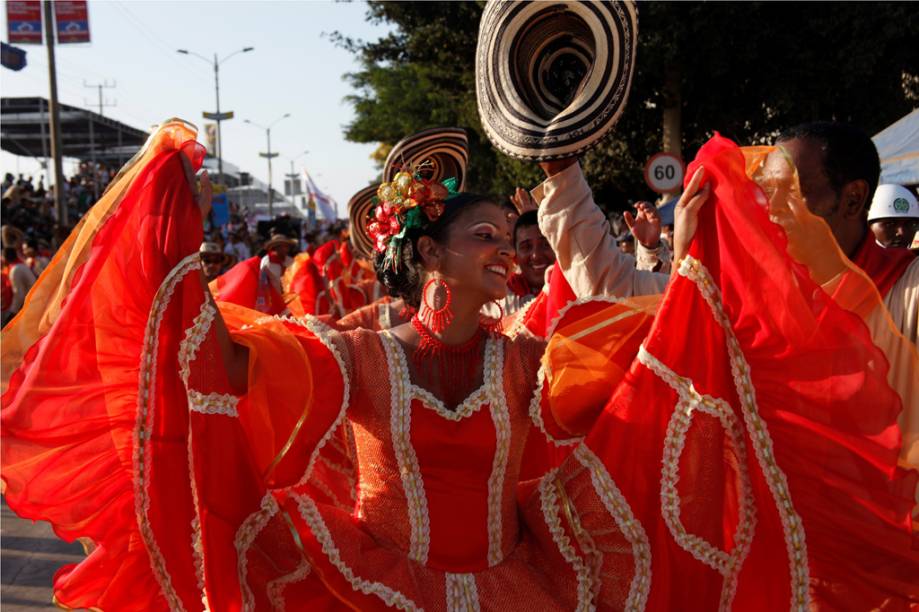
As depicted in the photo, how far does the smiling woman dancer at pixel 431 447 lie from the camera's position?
2.41m

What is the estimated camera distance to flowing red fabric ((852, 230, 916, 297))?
2674mm

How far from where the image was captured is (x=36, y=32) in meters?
19.1

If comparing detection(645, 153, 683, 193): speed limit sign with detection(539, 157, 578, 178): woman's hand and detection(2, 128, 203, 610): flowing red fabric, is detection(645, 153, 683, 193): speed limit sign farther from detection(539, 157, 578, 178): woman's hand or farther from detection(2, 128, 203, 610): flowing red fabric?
detection(2, 128, 203, 610): flowing red fabric

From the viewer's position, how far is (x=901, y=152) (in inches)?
357

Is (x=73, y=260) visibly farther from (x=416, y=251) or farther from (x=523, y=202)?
(x=523, y=202)

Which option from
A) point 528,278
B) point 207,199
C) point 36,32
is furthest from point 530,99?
point 36,32

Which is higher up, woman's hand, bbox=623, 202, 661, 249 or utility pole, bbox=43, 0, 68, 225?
utility pole, bbox=43, 0, 68, 225

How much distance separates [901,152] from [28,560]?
7.93 meters

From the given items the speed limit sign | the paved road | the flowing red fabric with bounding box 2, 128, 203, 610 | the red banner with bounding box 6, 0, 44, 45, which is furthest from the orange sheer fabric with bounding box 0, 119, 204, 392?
the red banner with bounding box 6, 0, 44, 45

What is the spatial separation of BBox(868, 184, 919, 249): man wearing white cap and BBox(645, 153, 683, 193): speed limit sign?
11.4 feet

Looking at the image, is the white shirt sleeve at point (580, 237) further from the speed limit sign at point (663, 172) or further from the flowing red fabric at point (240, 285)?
the speed limit sign at point (663, 172)

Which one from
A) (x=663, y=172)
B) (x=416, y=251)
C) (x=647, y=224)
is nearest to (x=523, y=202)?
(x=647, y=224)

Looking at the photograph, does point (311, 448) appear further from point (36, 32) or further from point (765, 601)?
point (36, 32)

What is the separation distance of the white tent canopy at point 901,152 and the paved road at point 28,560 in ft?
23.1
